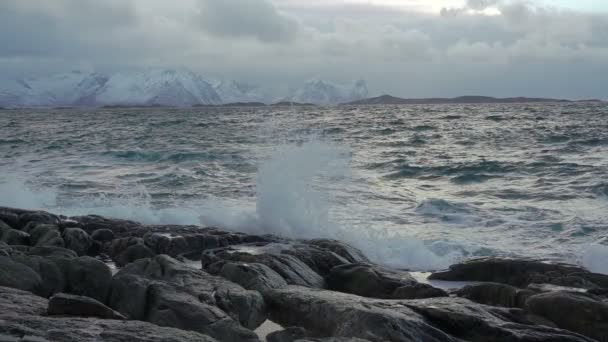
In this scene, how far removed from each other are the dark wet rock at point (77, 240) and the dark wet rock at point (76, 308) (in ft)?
17.6

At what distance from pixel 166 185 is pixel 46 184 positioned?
12.7ft

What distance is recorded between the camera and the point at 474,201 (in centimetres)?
1786

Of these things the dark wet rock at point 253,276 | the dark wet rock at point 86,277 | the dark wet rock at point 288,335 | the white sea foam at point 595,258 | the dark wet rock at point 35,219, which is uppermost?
the dark wet rock at point 86,277

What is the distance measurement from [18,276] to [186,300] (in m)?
1.89

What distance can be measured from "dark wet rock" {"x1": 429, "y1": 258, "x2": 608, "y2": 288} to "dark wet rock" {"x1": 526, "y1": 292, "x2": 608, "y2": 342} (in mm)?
1871

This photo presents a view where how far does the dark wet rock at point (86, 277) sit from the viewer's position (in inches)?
276

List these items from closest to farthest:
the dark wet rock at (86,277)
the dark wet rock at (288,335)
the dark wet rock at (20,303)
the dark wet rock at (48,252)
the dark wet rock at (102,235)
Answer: the dark wet rock at (20,303)
the dark wet rock at (288,335)
the dark wet rock at (86,277)
the dark wet rock at (48,252)
the dark wet rock at (102,235)

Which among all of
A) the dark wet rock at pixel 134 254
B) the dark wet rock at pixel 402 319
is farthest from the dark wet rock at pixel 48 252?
the dark wet rock at pixel 402 319

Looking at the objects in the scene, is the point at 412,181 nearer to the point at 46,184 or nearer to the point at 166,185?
the point at 166,185

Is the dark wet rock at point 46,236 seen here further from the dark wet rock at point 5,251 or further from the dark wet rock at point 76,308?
the dark wet rock at point 76,308

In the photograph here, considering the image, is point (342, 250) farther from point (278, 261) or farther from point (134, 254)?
point (134, 254)

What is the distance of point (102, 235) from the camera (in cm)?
1162

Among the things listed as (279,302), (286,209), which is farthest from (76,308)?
(286,209)

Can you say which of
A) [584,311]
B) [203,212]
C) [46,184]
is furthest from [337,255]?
[46,184]
